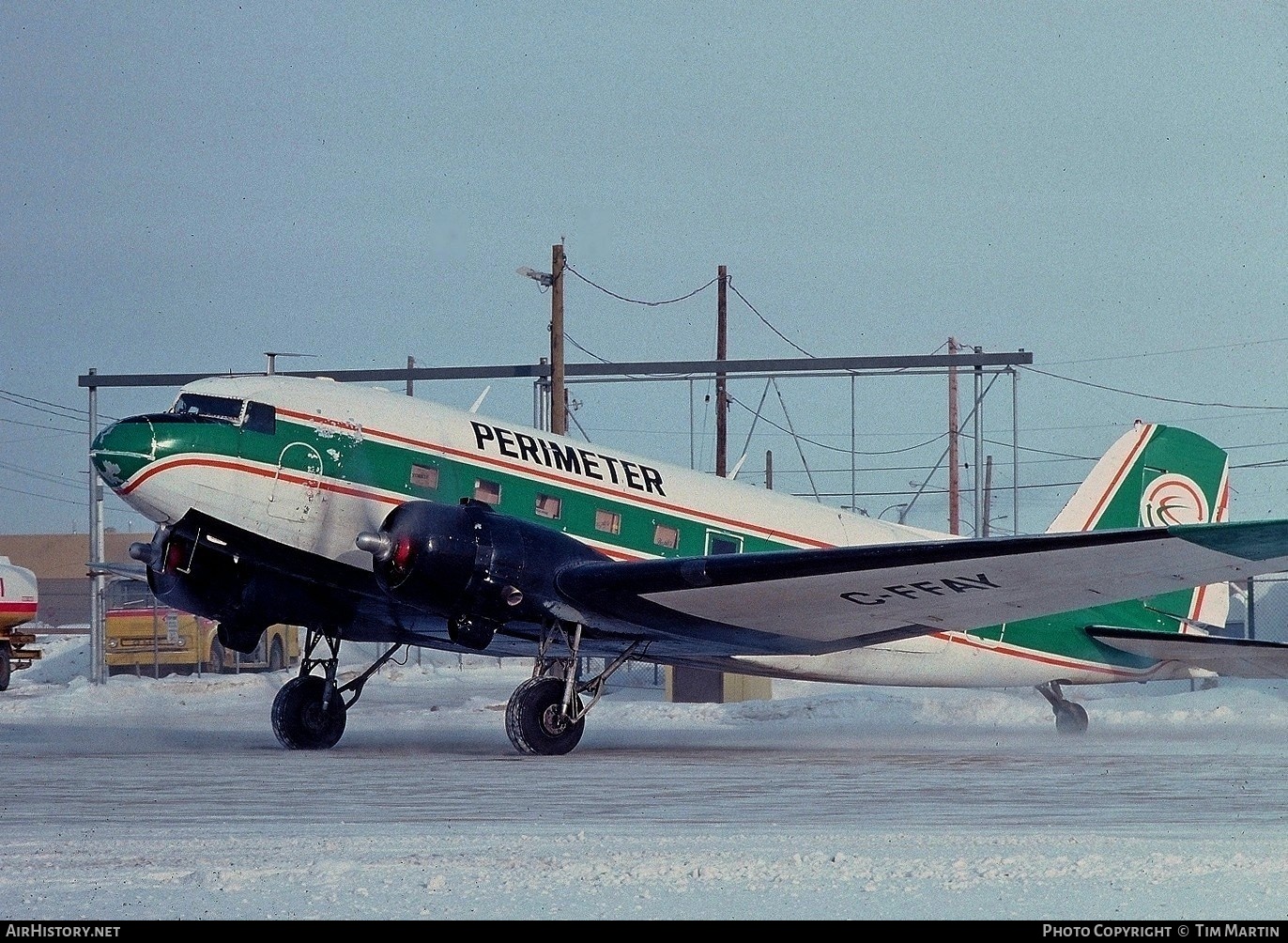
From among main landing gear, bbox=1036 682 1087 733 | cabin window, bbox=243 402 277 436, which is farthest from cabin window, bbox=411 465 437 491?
main landing gear, bbox=1036 682 1087 733

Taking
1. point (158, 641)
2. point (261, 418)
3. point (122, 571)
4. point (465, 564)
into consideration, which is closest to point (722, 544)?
point (465, 564)

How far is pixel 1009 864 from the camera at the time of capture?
726cm

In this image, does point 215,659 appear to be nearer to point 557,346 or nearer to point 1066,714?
point 557,346

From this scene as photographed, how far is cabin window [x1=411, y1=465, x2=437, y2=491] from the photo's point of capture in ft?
51.2

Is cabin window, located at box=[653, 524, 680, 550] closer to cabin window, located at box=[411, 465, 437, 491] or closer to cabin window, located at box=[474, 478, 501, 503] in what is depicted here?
cabin window, located at box=[474, 478, 501, 503]

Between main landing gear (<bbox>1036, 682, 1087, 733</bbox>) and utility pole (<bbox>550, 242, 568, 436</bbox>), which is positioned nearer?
main landing gear (<bbox>1036, 682, 1087, 733</bbox>)

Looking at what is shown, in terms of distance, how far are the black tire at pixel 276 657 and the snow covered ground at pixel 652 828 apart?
94.7ft

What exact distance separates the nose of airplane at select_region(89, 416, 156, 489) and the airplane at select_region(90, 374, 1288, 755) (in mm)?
20

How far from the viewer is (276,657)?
50.1 m

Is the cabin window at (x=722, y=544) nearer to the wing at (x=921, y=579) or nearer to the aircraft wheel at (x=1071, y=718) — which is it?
the wing at (x=921, y=579)

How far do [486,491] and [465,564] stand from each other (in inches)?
77.9

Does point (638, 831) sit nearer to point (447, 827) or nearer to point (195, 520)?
point (447, 827)

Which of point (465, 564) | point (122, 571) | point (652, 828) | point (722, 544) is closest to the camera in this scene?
point (652, 828)
